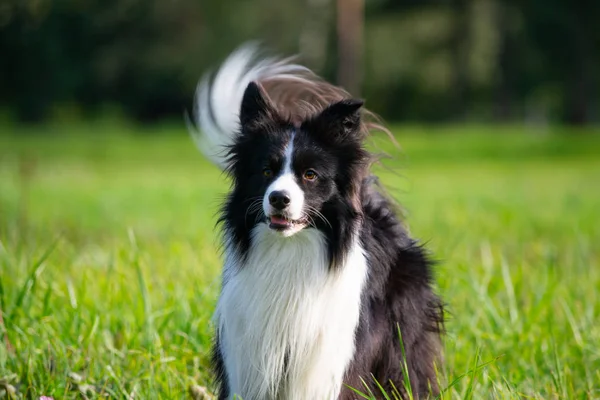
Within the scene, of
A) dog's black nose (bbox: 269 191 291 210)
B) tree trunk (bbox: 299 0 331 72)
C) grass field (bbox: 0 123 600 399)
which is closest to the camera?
dog's black nose (bbox: 269 191 291 210)

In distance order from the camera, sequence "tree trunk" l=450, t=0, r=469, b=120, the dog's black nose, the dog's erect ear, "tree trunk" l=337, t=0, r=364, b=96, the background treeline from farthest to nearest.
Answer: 1. "tree trunk" l=450, t=0, r=469, b=120
2. the background treeline
3. "tree trunk" l=337, t=0, r=364, b=96
4. the dog's erect ear
5. the dog's black nose

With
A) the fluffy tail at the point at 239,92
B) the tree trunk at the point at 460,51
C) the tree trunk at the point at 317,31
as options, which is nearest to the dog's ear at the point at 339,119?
the fluffy tail at the point at 239,92

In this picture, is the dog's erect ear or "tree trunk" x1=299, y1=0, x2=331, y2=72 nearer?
the dog's erect ear

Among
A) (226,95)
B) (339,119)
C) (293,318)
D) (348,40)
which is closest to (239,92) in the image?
(226,95)

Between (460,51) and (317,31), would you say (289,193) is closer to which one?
(317,31)

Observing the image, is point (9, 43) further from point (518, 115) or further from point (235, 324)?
point (235, 324)

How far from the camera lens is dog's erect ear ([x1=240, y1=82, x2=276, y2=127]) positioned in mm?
3320

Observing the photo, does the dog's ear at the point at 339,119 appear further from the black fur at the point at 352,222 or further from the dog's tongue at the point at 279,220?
the dog's tongue at the point at 279,220

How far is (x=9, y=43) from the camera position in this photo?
33.5 meters

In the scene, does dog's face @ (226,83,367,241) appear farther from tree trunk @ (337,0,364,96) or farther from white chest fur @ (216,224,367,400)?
tree trunk @ (337,0,364,96)

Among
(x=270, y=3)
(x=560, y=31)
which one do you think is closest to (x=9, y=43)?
(x=270, y=3)

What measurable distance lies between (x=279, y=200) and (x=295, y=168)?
189mm

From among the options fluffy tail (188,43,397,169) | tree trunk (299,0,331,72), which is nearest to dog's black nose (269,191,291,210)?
fluffy tail (188,43,397,169)

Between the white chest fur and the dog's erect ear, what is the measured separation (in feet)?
1.57
